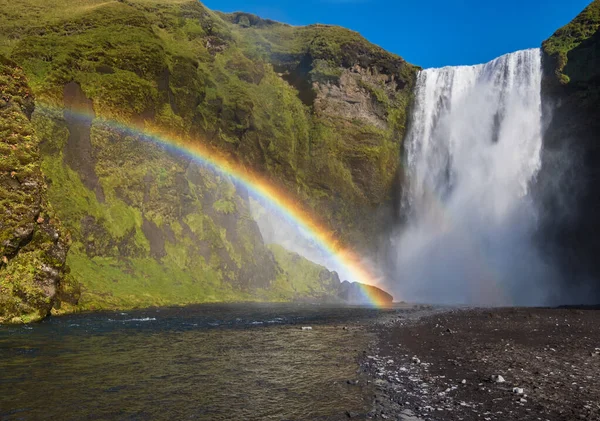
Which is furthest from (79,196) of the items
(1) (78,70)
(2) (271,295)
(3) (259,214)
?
(3) (259,214)

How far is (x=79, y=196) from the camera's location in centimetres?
5259

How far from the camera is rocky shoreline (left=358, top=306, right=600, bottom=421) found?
375 inches

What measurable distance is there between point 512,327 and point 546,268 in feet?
182

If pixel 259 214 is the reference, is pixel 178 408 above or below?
below

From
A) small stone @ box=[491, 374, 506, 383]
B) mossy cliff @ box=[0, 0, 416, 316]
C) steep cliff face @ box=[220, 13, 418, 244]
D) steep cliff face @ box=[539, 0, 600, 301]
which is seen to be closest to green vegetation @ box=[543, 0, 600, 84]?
steep cliff face @ box=[539, 0, 600, 301]

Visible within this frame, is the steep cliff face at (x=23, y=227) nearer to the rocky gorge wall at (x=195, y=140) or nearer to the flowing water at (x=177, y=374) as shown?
the rocky gorge wall at (x=195, y=140)

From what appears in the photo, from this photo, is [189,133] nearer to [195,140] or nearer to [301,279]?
[195,140]

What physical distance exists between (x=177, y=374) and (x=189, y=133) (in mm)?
64155

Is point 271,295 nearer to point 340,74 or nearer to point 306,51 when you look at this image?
point 340,74

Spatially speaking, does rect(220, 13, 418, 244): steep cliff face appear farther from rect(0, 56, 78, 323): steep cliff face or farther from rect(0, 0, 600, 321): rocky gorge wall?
rect(0, 56, 78, 323): steep cliff face

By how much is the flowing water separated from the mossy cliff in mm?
19535

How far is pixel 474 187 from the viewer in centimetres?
8038

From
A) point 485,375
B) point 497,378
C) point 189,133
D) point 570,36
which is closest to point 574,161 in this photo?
point 570,36

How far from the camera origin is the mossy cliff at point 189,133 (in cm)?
5359
